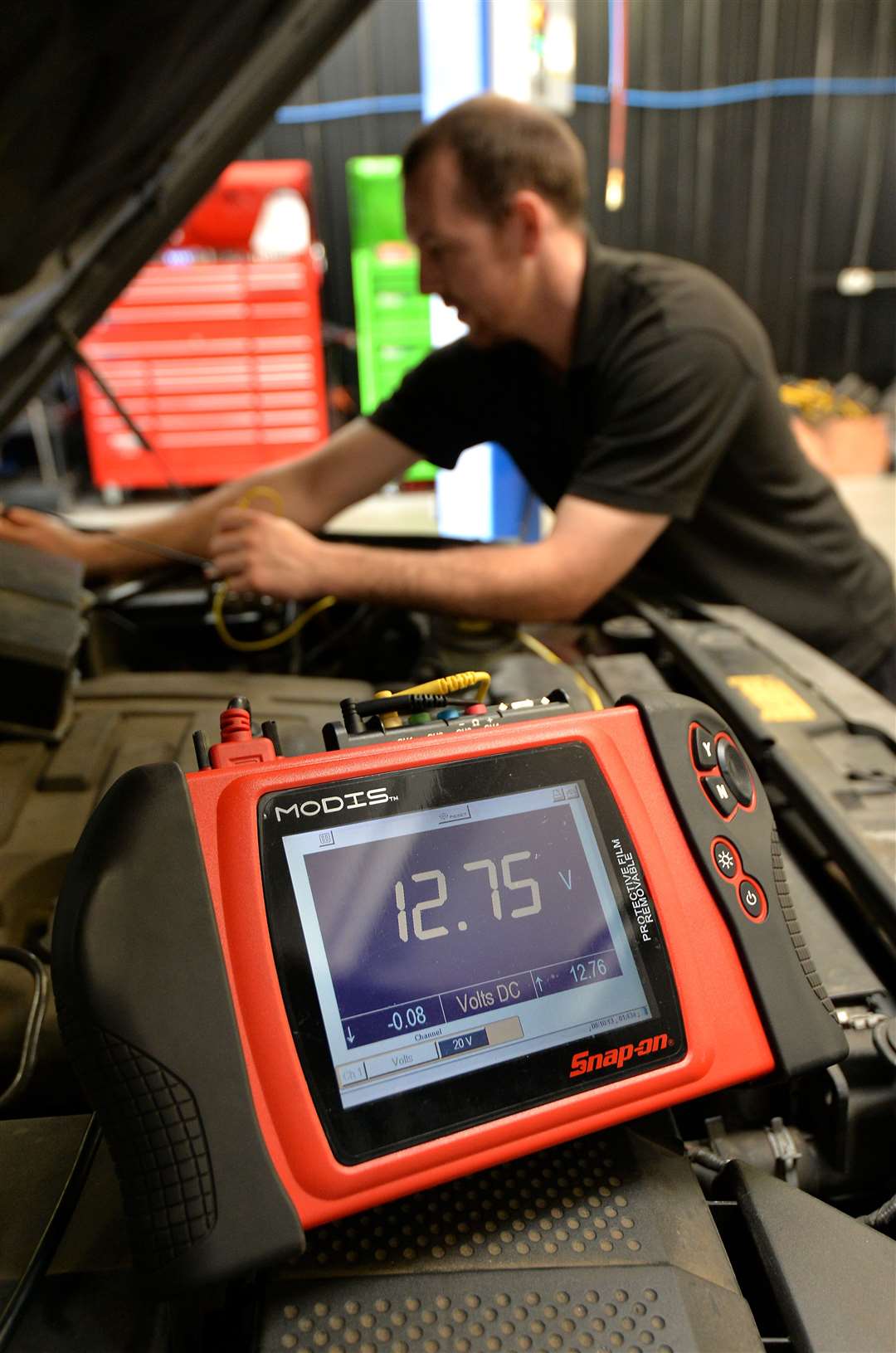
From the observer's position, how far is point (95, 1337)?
372 millimetres

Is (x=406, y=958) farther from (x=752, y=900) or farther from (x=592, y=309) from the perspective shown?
(x=592, y=309)

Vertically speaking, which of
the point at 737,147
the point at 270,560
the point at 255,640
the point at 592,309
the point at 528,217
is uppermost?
the point at 737,147

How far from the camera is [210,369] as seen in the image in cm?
371

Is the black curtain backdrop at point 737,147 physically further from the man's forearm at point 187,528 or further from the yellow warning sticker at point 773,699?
the yellow warning sticker at point 773,699

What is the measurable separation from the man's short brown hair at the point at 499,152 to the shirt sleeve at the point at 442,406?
0.25 meters

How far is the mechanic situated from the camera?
1106mm

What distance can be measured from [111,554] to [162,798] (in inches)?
38.1

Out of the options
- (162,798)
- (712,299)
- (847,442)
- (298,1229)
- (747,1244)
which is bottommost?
(847,442)

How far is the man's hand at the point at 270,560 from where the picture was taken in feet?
3.50

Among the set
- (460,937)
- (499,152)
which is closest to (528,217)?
(499,152)

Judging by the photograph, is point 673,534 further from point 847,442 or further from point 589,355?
point 847,442

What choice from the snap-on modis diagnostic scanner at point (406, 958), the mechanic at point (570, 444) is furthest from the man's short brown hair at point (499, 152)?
the snap-on modis diagnostic scanner at point (406, 958)

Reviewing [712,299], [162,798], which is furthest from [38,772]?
[712,299]

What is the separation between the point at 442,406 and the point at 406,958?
3.89 feet
